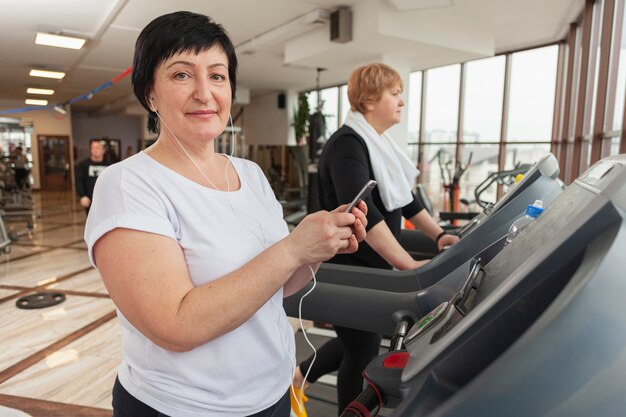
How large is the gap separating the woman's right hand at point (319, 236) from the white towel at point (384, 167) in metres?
0.94

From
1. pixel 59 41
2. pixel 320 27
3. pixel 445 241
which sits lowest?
pixel 445 241

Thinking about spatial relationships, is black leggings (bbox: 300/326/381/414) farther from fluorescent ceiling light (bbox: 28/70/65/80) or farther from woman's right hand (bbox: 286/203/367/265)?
fluorescent ceiling light (bbox: 28/70/65/80)

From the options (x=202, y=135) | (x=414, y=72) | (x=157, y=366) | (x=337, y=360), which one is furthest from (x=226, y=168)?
(x=414, y=72)

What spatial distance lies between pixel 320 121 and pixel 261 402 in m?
7.33

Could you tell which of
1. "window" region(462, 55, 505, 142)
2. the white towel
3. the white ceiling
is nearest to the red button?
the white towel

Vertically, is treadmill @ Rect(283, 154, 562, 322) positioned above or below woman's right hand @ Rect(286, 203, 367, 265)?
below

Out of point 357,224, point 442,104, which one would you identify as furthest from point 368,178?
point 442,104

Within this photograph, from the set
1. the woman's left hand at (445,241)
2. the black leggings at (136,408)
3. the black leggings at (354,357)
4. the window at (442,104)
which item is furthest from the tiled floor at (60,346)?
the window at (442,104)

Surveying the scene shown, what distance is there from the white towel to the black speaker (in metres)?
3.96

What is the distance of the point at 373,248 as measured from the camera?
1563mm

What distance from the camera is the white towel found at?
164 centimetres

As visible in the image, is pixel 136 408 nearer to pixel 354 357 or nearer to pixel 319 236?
pixel 319 236

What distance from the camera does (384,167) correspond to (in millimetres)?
1649

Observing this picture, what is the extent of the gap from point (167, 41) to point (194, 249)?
0.38 m
